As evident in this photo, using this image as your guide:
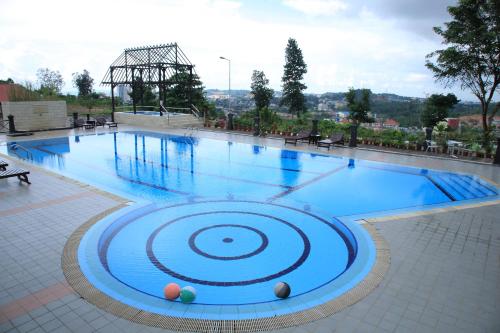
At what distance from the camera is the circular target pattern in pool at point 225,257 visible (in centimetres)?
462

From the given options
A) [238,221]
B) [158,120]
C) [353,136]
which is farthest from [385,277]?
[158,120]

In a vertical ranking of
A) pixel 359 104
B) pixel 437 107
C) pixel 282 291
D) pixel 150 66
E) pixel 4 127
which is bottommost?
pixel 282 291

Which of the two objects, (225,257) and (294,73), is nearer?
(225,257)

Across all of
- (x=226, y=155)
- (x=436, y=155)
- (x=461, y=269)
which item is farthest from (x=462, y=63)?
(x=461, y=269)

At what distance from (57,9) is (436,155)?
58.1 ft

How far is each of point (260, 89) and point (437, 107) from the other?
22185 mm

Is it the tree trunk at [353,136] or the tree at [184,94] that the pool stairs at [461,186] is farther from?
the tree at [184,94]

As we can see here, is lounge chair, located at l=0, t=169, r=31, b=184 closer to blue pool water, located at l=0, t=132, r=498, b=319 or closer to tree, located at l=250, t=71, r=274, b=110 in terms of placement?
blue pool water, located at l=0, t=132, r=498, b=319

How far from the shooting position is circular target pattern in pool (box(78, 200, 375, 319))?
4621 millimetres

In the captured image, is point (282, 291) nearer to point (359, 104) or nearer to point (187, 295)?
point (187, 295)

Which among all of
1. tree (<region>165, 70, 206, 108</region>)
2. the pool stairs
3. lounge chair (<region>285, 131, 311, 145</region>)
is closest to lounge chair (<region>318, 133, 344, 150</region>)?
lounge chair (<region>285, 131, 311, 145</region>)

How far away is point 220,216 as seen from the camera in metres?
7.73

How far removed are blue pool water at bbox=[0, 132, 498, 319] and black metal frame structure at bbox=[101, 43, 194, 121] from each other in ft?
34.2

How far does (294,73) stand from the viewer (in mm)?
39500
